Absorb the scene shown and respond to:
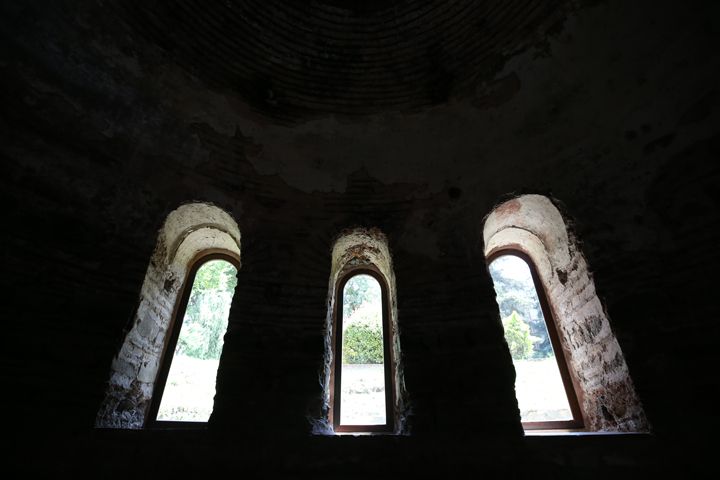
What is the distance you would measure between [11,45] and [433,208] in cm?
393

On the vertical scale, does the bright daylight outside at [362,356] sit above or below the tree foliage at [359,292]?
below

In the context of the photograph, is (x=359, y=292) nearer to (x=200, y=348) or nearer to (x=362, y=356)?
(x=362, y=356)

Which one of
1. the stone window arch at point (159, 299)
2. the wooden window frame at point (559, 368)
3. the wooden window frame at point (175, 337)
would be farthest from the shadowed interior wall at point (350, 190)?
the wooden window frame at point (559, 368)

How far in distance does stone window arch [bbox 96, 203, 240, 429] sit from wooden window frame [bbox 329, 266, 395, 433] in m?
1.32

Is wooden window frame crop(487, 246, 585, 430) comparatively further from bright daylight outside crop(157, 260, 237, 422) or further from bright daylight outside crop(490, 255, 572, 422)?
bright daylight outside crop(157, 260, 237, 422)

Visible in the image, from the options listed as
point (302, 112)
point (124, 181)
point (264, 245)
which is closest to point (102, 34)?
point (124, 181)

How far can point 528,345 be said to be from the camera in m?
4.04

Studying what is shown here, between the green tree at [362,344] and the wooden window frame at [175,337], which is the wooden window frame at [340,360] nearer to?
the green tree at [362,344]

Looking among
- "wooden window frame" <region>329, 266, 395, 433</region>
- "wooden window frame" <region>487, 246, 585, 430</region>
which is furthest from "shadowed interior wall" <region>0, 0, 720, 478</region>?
"wooden window frame" <region>487, 246, 585, 430</region>

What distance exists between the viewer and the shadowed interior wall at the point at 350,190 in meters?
2.73

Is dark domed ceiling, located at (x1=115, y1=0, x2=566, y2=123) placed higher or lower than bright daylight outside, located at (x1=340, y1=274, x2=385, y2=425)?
higher

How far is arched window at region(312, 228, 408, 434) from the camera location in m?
3.80

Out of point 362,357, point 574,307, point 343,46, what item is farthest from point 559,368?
point 343,46

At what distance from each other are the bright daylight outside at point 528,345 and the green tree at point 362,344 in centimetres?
127
